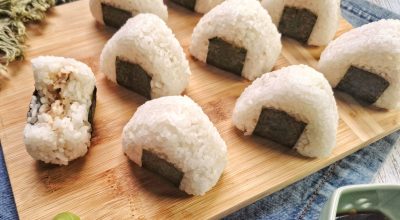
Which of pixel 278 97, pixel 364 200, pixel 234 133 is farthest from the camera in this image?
pixel 234 133

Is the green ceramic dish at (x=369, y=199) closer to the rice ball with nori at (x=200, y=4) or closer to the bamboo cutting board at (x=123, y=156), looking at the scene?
the bamboo cutting board at (x=123, y=156)

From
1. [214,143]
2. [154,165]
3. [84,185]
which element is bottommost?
[84,185]

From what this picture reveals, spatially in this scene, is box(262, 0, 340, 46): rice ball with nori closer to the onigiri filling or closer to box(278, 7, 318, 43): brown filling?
box(278, 7, 318, 43): brown filling

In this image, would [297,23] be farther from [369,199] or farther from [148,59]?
[369,199]

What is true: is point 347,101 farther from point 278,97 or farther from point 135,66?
point 135,66

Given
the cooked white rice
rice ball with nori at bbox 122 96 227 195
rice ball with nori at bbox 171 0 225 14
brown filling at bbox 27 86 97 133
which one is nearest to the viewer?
rice ball with nori at bbox 122 96 227 195

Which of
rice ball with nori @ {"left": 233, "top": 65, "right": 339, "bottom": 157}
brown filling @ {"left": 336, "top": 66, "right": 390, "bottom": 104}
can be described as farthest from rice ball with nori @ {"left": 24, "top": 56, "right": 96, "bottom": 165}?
brown filling @ {"left": 336, "top": 66, "right": 390, "bottom": 104}

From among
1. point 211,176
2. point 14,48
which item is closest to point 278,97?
point 211,176
